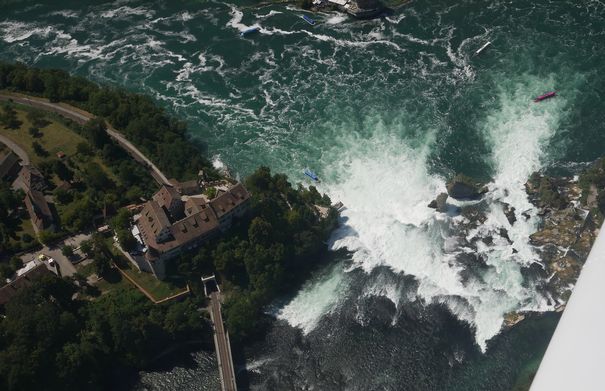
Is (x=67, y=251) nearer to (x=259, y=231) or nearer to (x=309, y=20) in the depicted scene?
(x=259, y=231)

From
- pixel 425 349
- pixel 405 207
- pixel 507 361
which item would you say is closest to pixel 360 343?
pixel 425 349

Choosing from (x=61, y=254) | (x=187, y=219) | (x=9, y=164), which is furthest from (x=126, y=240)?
(x=9, y=164)

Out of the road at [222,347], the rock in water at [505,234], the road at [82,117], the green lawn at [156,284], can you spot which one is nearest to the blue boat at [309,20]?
the road at [82,117]

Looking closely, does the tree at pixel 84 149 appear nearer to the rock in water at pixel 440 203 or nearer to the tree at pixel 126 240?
the tree at pixel 126 240

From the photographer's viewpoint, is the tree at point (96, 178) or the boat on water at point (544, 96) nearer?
the tree at point (96, 178)

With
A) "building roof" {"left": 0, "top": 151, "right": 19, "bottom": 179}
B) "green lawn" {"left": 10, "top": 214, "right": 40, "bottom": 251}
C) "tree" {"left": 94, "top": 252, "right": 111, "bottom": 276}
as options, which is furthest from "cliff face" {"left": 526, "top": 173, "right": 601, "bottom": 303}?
"building roof" {"left": 0, "top": 151, "right": 19, "bottom": 179}

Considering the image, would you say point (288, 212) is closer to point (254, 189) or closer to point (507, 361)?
point (254, 189)
